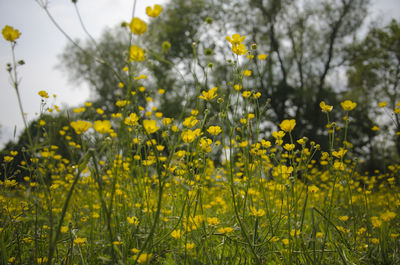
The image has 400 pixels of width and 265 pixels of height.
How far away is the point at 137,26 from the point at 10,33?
620 mm

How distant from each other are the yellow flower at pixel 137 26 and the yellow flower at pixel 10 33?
60 centimetres

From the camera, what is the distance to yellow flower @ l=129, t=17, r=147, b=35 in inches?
34.4

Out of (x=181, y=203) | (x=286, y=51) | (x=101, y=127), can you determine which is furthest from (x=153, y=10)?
(x=286, y=51)

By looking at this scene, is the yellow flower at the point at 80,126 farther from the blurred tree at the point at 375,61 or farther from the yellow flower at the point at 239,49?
the blurred tree at the point at 375,61

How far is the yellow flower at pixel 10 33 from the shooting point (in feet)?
3.54

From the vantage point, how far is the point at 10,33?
1099 millimetres

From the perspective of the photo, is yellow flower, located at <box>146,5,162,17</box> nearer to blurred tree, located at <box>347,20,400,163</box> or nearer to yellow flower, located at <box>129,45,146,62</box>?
yellow flower, located at <box>129,45,146,62</box>

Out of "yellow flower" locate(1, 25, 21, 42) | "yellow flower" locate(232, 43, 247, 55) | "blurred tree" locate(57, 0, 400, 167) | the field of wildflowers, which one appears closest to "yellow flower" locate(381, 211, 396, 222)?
the field of wildflowers

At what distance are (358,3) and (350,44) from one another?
1.63m

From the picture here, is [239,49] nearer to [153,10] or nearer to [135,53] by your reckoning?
[153,10]

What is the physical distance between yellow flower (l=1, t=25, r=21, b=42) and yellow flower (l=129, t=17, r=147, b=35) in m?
0.60

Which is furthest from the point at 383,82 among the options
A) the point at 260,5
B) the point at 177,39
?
the point at 177,39

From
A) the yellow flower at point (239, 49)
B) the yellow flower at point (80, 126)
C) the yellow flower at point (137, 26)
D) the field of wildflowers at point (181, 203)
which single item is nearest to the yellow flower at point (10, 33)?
the field of wildflowers at point (181, 203)

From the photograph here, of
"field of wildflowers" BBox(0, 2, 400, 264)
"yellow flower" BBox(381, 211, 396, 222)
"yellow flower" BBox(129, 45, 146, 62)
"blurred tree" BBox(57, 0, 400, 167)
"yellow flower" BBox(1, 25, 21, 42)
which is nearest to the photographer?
"yellow flower" BBox(129, 45, 146, 62)
